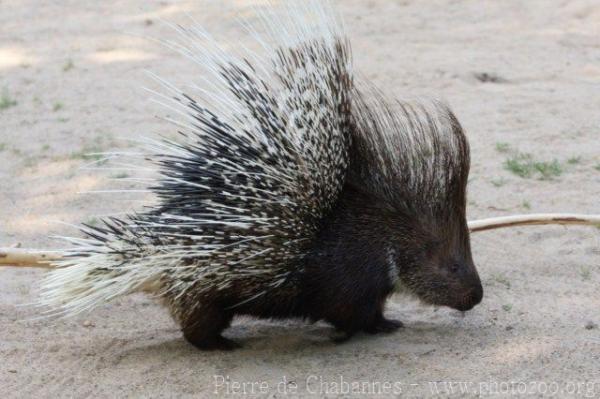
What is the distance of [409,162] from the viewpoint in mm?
3660

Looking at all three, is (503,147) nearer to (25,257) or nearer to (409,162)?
(409,162)

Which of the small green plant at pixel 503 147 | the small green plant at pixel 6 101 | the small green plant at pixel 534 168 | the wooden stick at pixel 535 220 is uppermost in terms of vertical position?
the small green plant at pixel 6 101

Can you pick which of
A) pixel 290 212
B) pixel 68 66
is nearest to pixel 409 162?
pixel 290 212

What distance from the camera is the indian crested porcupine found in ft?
11.0

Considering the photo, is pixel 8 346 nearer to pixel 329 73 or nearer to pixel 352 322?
pixel 352 322

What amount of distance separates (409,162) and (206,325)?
1.02 meters

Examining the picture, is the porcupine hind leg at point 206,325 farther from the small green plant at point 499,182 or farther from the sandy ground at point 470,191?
the small green plant at point 499,182

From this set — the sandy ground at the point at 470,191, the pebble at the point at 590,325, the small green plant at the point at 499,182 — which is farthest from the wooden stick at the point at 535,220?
the small green plant at the point at 499,182

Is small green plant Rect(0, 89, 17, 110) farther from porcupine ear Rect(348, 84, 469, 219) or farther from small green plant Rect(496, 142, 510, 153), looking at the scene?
porcupine ear Rect(348, 84, 469, 219)

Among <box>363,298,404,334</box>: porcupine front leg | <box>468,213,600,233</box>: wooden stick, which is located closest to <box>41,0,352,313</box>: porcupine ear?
<box>363,298,404,334</box>: porcupine front leg

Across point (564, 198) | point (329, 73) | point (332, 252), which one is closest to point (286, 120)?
point (329, 73)

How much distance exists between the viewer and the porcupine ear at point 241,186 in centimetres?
335

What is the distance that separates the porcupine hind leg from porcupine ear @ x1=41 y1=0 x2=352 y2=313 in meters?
0.14

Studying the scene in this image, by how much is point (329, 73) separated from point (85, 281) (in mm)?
1193
